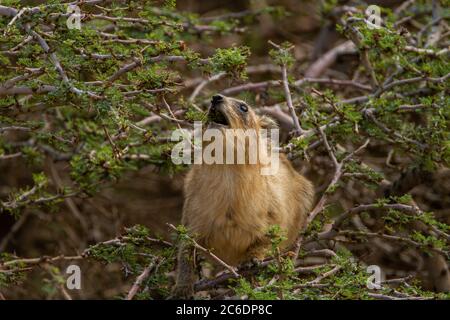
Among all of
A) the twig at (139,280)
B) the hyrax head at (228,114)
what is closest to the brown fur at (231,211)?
the hyrax head at (228,114)

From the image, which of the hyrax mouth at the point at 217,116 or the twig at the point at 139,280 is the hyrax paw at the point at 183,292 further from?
the hyrax mouth at the point at 217,116

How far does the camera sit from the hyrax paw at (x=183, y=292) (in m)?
4.60

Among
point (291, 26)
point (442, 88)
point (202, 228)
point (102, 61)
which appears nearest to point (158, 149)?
point (202, 228)

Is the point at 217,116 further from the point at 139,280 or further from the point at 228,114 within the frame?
the point at 139,280

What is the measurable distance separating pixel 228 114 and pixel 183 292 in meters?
1.11

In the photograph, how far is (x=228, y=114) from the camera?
14.7ft

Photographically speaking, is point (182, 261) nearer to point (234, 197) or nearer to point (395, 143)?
point (234, 197)

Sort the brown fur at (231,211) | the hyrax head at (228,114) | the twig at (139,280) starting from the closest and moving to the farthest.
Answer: the twig at (139,280)
the hyrax head at (228,114)
the brown fur at (231,211)

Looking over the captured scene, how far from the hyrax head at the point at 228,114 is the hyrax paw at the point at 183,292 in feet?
3.31

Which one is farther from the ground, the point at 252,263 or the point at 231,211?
the point at 231,211

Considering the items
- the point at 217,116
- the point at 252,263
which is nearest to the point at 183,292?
the point at 252,263

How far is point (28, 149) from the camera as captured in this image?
5410mm

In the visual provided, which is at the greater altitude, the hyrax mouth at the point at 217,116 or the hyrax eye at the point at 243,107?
the hyrax eye at the point at 243,107
